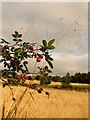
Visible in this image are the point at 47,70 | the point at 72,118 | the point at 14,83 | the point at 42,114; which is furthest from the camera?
the point at 72,118

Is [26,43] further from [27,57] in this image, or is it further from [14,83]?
[14,83]

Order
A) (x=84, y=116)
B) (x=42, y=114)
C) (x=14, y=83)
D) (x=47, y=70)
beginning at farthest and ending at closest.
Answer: (x=84, y=116), (x=42, y=114), (x=47, y=70), (x=14, y=83)

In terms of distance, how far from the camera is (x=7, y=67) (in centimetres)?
203

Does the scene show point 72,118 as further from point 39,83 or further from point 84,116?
point 39,83

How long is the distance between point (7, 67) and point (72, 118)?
398 cm

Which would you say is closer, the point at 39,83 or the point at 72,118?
the point at 39,83

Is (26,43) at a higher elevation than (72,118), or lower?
higher

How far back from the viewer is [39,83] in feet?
6.71

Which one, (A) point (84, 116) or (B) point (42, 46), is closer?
(B) point (42, 46)

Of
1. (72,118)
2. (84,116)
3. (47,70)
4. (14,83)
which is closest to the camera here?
(14,83)

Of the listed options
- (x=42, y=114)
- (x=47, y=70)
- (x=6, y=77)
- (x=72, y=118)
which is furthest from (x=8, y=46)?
(x=72, y=118)

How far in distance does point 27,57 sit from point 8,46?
0.24 meters

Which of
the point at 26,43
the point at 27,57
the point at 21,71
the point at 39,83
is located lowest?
the point at 39,83

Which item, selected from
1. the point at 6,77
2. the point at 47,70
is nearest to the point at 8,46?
the point at 6,77
